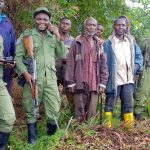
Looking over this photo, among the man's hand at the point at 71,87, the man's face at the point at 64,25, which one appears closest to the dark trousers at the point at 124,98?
the man's hand at the point at 71,87

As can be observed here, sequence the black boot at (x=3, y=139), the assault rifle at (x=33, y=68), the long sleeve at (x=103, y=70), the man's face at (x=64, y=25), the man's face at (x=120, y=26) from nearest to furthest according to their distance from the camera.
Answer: the black boot at (x=3, y=139) → the assault rifle at (x=33, y=68) → the long sleeve at (x=103, y=70) → the man's face at (x=120, y=26) → the man's face at (x=64, y=25)

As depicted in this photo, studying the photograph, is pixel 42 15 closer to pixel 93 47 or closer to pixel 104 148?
pixel 93 47

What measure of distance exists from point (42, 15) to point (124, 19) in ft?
5.33

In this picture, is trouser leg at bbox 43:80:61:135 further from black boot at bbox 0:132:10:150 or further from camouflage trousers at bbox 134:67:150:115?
camouflage trousers at bbox 134:67:150:115

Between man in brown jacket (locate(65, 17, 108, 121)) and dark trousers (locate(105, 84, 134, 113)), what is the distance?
49cm

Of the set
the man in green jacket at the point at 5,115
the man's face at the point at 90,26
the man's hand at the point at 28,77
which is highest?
the man's face at the point at 90,26

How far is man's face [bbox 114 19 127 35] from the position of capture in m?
7.42

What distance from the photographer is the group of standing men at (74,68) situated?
260 inches

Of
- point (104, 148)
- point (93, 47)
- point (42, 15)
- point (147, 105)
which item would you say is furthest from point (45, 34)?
point (147, 105)

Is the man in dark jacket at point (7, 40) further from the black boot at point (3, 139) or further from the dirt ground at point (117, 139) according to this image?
the dirt ground at point (117, 139)

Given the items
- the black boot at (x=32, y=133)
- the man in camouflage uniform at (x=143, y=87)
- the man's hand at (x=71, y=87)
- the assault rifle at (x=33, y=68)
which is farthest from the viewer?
the man in camouflage uniform at (x=143, y=87)

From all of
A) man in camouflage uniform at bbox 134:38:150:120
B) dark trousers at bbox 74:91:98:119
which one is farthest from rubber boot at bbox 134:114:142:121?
dark trousers at bbox 74:91:98:119

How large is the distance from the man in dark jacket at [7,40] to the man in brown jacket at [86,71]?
96 centimetres

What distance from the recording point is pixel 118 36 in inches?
298
